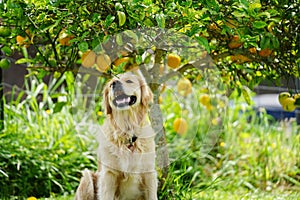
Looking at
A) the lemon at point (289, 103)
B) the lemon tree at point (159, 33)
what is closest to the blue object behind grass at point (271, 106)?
the lemon tree at point (159, 33)

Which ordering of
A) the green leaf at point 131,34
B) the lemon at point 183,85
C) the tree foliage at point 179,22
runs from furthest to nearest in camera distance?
the lemon at point 183,85 → the green leaf at point 131,34 → the tree foliage at point 179,22

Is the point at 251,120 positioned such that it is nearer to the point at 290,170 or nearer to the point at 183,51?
the point at 290,170

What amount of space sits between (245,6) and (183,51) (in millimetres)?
483

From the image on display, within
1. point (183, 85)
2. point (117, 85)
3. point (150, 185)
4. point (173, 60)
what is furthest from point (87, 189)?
point (183, 85)

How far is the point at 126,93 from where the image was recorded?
2084 mm

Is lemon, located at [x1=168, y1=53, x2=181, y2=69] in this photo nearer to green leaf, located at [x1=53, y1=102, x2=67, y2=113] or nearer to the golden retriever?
the golden retriever

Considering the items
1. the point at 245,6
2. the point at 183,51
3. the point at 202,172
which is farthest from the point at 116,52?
the point at 202,172

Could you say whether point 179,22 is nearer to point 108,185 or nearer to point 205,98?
point 108,185

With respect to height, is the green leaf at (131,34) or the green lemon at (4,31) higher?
the green lemon at (4,31)

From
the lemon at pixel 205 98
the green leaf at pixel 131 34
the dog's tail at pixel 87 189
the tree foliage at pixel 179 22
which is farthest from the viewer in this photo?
the lemon at pixel 205 98

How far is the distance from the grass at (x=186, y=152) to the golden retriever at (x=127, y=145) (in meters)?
0.35

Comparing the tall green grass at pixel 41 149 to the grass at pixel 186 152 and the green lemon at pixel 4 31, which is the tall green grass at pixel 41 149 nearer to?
the grass at pixel 186 152

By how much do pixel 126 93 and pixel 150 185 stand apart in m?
0.39

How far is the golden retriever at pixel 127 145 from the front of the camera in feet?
6.90
